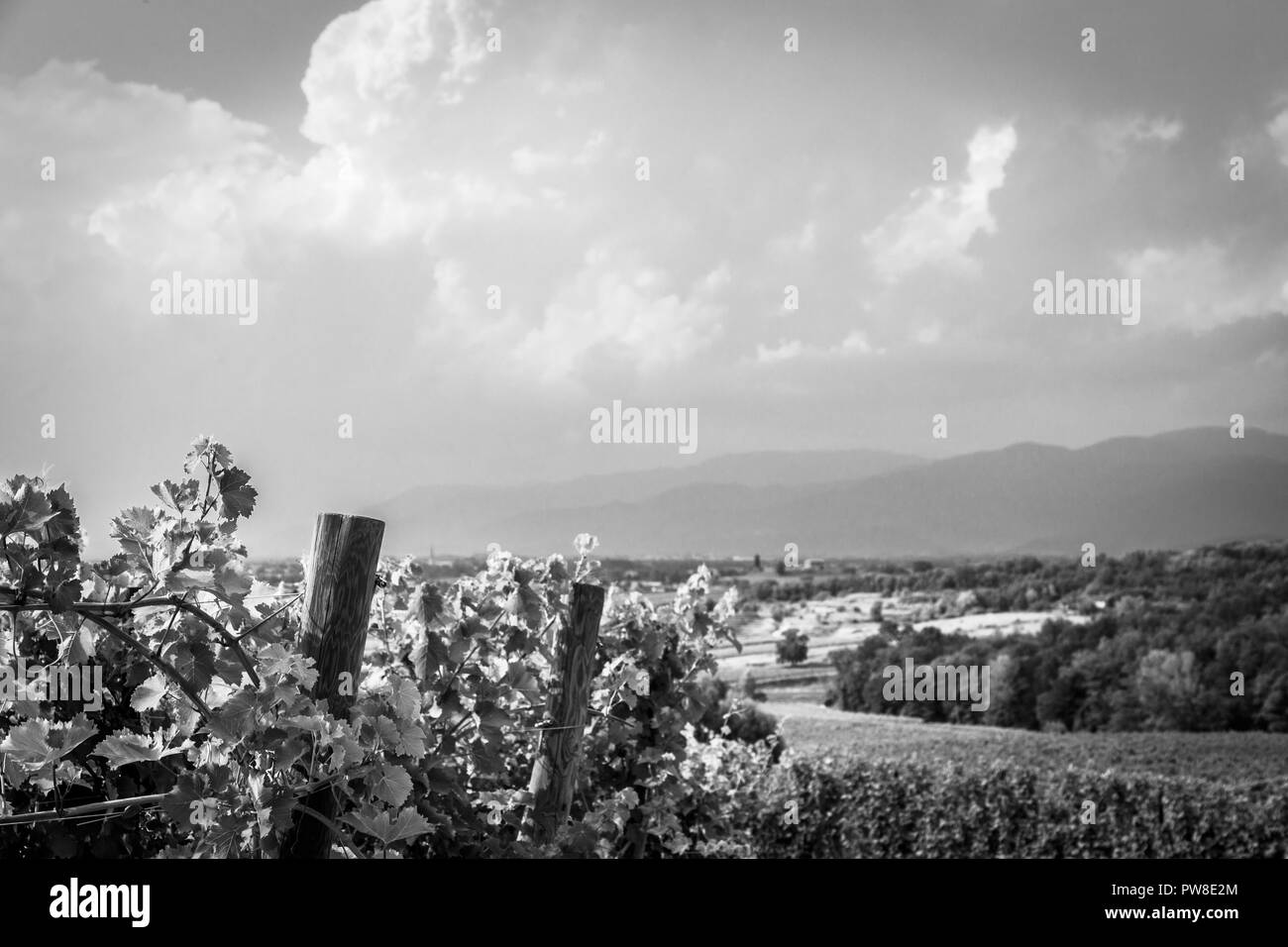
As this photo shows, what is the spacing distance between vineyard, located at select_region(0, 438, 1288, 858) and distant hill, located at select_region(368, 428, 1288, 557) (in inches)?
314

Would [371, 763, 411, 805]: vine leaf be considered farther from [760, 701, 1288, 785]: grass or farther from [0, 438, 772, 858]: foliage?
[760, 701, 1288, 785]: grass

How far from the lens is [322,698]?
1410 mm

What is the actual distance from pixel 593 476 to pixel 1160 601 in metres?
5.87

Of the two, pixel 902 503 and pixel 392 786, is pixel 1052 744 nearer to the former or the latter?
pixel 902 503

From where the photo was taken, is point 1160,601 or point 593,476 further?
point 593,476

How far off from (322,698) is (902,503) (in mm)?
10511

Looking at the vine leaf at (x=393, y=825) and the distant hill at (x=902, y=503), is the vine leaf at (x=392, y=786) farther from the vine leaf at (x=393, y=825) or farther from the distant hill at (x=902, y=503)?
the distant hill at (x=902, y=503)

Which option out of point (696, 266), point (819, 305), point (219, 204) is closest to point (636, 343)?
point (696, 266)

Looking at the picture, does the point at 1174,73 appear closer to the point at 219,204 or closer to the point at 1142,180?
the point at 1142,180

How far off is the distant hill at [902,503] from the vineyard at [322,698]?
796 centimetres

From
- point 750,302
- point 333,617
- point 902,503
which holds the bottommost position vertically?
point 333,617

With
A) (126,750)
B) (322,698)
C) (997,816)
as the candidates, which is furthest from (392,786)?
(997,816)

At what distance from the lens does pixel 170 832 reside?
1.56m

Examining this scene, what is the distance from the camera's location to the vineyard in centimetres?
128
